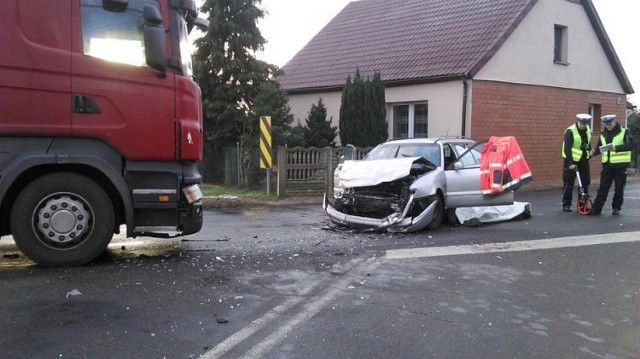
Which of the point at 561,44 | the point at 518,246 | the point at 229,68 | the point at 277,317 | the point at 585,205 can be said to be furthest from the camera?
the point at 561,44

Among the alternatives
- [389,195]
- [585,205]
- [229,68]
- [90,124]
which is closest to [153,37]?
[90,124]

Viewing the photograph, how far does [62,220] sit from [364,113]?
13495 mm

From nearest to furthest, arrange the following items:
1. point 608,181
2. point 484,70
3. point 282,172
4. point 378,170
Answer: point 378,170 → point 608,181 → point 282,172 → point 484,70

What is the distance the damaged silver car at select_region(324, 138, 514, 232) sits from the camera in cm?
906

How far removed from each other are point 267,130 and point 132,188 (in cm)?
873

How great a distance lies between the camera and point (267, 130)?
49.0 feet

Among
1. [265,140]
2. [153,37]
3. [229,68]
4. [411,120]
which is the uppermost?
[229,68]

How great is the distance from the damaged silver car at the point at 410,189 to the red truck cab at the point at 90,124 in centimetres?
349

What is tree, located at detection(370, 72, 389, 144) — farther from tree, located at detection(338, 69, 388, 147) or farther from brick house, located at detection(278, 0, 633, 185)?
brick house, located at detection(278, 0, 633, 185)

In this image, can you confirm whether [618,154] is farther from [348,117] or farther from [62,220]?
[62,220]

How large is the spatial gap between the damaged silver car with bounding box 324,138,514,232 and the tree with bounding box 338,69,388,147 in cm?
818

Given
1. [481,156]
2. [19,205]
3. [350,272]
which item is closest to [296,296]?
[350,272]

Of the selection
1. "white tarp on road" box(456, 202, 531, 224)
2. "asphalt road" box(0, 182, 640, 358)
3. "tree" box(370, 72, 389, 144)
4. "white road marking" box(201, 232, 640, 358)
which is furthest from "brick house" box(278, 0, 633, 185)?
"asphalt road" box(0, 182, 640, 358)

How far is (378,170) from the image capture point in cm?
919
